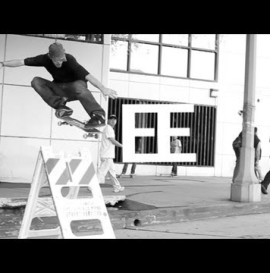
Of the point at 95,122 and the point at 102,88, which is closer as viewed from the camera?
the point at 102,88

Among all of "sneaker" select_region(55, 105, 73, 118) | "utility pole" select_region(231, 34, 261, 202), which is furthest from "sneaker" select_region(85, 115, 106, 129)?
"utility pole" select_region(231, 34, 261, 202)

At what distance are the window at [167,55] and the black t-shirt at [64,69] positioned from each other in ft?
23.8

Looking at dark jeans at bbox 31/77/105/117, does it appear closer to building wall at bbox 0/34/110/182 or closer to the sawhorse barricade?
building wall at bbox 0/34/110/182

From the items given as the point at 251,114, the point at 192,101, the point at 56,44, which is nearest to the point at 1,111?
the point at 56,44

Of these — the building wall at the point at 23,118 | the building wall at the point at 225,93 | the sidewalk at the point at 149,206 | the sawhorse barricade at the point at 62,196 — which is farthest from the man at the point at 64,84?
the building wall at the point at 225,93

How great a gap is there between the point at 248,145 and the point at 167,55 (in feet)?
29.7

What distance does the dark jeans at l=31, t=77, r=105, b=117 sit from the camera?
9641 mm

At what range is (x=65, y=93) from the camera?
966 cm

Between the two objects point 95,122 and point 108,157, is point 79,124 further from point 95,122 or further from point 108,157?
point 108,157

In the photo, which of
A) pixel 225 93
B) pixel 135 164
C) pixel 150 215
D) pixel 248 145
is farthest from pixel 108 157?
pixel 225 93

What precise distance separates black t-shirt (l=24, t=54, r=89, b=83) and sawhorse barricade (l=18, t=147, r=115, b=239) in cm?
423

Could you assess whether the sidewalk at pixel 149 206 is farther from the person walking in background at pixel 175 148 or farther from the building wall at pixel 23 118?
the person walking in background at pixel 175 148

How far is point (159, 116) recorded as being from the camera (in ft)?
59.0
